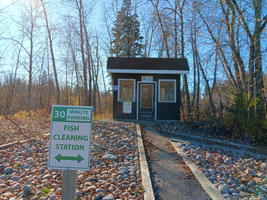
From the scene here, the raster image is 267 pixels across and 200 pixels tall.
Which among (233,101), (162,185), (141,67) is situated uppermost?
(141,67)

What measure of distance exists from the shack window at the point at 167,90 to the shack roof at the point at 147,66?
0.61 meters

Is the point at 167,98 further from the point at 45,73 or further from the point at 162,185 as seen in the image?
the point at 45,73

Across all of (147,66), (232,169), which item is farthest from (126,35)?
(232,169)

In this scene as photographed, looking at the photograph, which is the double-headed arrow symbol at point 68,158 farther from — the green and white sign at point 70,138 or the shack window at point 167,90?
the shack window at point 167,90

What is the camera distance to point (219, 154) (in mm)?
5871

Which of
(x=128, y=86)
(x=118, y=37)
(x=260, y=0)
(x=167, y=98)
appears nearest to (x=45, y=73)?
(x=118, y=37)

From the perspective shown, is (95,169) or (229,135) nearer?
(95,169)

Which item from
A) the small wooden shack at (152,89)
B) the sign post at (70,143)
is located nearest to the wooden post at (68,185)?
the sign post at (70,143)

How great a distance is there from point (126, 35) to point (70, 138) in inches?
929

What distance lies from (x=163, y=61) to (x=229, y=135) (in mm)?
5768

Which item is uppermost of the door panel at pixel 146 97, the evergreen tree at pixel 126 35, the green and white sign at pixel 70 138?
the evergreen tree at pixel 126 35

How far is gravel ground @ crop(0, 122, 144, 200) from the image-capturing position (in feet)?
11.3

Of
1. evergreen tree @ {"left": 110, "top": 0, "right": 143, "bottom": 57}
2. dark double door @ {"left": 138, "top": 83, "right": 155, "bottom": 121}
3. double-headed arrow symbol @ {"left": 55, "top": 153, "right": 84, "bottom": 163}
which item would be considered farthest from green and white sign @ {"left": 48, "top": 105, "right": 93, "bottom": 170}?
evergreen tree @ {"left": 110, "top": 0, "right": 143, "bottom": 57}

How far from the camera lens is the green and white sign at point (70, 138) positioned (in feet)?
6.48
